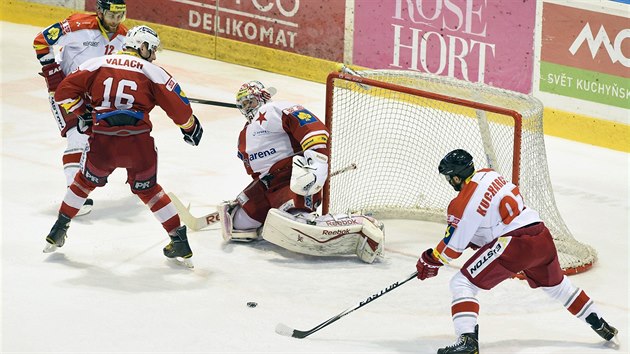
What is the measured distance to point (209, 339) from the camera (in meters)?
5.72

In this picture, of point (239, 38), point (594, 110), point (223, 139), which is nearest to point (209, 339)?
point (223, 139)

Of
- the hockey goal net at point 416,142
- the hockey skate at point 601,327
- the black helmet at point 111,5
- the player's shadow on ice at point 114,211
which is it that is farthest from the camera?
the black helmet at point 111,5

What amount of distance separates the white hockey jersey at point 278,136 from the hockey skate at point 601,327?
155 cm

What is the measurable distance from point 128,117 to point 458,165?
162 cm

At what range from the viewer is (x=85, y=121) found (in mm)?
6586

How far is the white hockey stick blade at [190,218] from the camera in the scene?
278 inches

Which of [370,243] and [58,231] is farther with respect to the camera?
[370,243]

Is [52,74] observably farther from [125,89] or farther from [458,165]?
[458,165]

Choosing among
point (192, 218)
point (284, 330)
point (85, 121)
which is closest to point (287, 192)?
point (192, 218)

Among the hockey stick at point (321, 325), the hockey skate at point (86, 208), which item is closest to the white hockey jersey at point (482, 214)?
the hockey stick at point (321, 325)

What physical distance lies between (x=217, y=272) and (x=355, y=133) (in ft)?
4.71

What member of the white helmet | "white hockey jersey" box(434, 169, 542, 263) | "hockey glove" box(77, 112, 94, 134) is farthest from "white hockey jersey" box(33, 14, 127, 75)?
"white hockey jersey" box(434, 169, 542, 263)

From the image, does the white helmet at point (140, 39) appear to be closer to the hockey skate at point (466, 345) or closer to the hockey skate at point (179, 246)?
the hockey skate at point (179, 246)

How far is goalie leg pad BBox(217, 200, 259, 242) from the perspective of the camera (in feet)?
22.6
